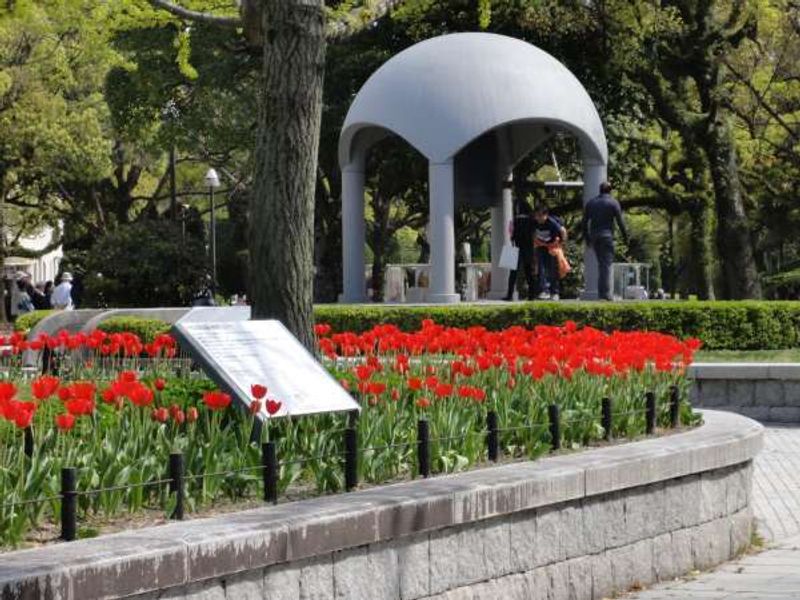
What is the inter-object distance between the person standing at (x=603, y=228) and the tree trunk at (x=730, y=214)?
1165cm

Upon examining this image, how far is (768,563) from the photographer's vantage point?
1138cm

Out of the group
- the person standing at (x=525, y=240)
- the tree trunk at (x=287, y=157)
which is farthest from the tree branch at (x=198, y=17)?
the person standing at (x=525, y=240)

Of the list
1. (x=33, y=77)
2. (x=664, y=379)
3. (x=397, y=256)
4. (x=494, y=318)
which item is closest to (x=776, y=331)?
(x=494, y=318)

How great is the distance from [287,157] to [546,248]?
1654cm

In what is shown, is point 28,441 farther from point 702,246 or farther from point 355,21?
point 702,246

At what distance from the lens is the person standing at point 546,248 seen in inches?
1120

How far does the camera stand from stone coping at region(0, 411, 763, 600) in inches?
252

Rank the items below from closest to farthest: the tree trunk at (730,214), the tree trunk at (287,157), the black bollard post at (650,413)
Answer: the black bollard post at (650,413) → the tree trunk at (287,157) → the tree trunk at (730,214)

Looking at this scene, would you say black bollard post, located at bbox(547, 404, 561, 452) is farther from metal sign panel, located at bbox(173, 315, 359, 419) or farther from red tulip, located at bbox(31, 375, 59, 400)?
red tulip, located at bbox(31, 375, 59, 400)

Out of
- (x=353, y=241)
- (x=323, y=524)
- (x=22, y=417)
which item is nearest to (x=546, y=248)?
(x=353, y=241)

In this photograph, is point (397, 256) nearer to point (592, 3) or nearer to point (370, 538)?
point (592, 3)

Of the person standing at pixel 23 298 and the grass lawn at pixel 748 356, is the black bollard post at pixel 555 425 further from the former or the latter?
the person standing at pixel 23 298

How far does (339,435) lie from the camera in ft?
31.5

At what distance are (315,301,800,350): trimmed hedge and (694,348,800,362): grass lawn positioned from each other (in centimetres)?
39
